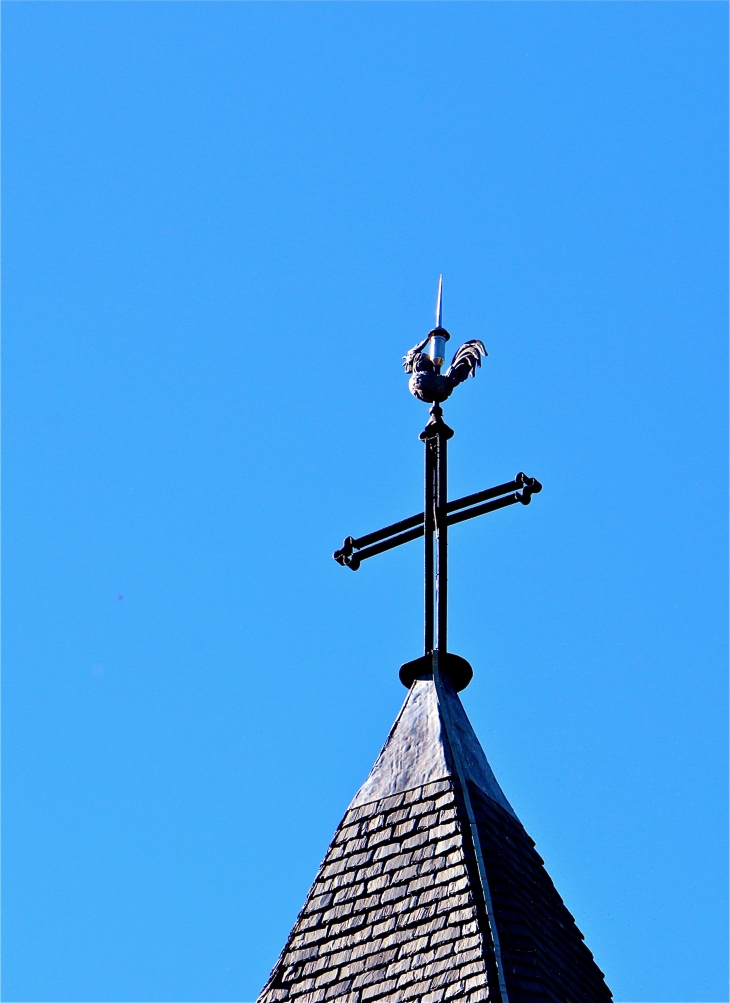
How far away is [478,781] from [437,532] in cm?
163

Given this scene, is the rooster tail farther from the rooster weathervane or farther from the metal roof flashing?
the metal roof flashing

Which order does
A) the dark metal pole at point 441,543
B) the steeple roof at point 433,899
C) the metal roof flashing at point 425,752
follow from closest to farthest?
the steeple roof at point 433,899, the metal roof flashing at point 425,752, the dark metal pole at point 441,543

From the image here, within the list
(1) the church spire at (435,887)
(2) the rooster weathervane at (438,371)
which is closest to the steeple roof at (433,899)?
(1) the church spire at (435,887)

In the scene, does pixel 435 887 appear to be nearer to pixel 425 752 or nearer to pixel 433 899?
pixel 433 899

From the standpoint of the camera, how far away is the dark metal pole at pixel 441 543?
13000 mm

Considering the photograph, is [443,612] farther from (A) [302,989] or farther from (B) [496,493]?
(A) [302,989]

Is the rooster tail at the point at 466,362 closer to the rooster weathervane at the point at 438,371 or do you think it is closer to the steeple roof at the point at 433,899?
the rooster weathervane at the point at 438,371

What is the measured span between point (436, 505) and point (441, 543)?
28 centimetres

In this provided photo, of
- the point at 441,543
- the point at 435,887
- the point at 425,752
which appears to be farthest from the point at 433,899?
the point at 441,543

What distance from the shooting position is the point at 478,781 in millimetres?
12227

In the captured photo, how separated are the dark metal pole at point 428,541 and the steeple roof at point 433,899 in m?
0.36

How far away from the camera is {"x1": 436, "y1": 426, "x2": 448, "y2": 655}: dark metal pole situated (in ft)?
42.7

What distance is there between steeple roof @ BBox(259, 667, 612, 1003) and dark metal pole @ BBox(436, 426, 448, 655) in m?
0.36

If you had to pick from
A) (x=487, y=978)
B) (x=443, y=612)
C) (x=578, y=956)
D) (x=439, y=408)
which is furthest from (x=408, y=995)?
(x=439, y=408)
